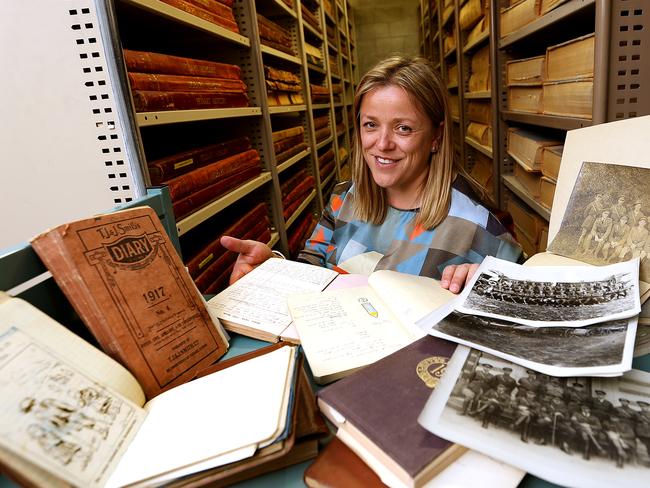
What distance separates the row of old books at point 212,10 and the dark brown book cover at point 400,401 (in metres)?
1.32

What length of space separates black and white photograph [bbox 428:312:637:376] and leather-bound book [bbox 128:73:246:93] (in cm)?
105

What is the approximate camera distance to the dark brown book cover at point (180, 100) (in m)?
1.17

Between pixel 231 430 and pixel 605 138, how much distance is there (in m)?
0.83

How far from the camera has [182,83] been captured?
142cm

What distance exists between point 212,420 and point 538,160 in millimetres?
1944

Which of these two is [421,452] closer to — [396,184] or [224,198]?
[396,184]

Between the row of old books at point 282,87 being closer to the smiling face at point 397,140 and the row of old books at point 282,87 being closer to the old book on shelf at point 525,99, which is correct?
the smiling face at point 397,140

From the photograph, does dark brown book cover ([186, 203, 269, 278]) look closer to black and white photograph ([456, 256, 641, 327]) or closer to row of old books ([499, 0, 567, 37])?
black and white photograph ([456, 256, 641, 327])

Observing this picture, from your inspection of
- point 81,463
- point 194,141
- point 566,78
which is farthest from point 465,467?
point 194,141

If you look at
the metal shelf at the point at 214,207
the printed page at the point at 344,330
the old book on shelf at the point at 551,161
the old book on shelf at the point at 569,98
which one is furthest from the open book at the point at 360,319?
the old book on shelf at the point at 551,161

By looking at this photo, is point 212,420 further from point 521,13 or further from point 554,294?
point 521,13

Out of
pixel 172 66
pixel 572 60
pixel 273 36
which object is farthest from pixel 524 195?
pixel 172 66

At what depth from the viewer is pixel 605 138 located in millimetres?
817

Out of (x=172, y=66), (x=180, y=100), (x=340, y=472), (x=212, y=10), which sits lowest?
(x=340, y=472)
